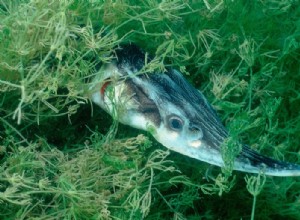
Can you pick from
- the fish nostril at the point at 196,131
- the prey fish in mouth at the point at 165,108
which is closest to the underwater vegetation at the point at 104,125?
the prey fish in mouth at the point at 165,108

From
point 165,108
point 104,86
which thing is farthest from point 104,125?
point 165,108

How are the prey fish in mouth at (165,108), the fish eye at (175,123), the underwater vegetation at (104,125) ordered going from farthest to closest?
the fish eye at (175,123) → the prey fish in mouth at (165,108) → the underwater vegetation at (104,125)

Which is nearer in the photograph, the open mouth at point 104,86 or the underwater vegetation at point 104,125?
the underwater vegetation at point 104,125

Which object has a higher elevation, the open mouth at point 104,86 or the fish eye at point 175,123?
the open mouth at point 104,86

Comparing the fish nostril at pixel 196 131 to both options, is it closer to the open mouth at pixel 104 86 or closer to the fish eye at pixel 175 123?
the fish eye at pixel 175 123

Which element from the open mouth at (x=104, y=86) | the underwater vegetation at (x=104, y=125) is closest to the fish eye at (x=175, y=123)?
the underwater vegetation at (x=104, y=125)

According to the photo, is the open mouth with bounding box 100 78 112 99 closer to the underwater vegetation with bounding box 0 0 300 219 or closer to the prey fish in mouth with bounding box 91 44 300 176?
the prey fish in mouth with bounding box 91 44 300 176

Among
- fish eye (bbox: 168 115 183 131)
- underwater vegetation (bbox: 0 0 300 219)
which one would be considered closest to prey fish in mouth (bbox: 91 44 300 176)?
fish eye (bbox: 168 115 183 131)

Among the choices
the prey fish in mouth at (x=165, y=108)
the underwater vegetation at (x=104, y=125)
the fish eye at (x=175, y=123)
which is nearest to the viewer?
the underwater vegetation at (x=104, y=125)

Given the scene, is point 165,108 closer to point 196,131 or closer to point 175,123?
point 175,123
